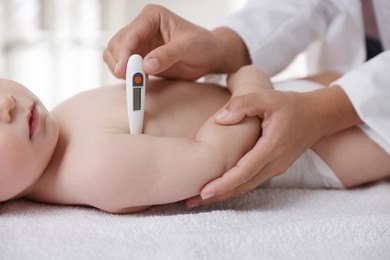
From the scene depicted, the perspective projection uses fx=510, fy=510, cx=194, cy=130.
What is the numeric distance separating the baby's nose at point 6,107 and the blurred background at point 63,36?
1803mm

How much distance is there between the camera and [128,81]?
0.76 m

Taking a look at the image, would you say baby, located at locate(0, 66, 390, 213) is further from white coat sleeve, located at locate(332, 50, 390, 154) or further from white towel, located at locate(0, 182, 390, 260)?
white coat sleeve, located at locate(332, 50, 390, 154)

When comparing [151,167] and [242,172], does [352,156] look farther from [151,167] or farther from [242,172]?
[151,167]

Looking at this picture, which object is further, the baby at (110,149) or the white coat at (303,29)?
the white coat at (303,29)

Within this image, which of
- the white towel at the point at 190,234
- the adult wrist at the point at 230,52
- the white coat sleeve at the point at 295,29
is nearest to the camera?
the white towel at the point at 190,234

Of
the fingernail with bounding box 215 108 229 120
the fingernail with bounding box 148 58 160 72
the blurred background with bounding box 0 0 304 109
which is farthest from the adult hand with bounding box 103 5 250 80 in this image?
the blurred background with bounding box 0 0 304 109

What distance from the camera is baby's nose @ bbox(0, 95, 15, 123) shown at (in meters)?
0.69

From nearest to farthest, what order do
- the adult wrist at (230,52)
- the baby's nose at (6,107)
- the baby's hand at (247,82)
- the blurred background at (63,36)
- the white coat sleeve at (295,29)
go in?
the baby's nose at (6,107)
the baby's hand at (247,82)
the adult wrist at (230,52)
the white coat sleeve at (295,29)
the blurred background at (63,36)

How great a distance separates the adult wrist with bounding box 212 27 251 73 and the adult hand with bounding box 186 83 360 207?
221 mm

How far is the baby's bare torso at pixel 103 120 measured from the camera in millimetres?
745

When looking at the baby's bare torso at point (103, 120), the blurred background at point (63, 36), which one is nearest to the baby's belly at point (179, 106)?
the baby's bare torso at point (103, 120)

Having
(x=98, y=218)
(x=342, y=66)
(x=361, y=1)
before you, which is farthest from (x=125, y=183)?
(x=361, y=1)

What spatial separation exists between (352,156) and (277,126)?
8.0 inches

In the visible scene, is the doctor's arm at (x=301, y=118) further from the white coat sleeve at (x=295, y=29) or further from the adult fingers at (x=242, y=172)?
the white coat sleeve at (x=295, y=29)
